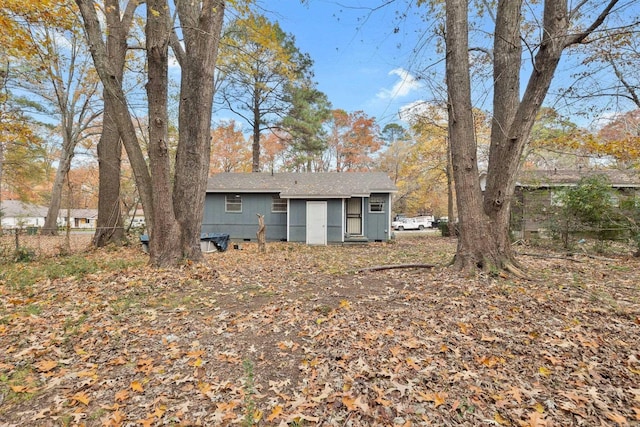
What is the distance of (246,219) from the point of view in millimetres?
14625

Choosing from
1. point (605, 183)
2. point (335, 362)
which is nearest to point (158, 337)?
point (335, 362)

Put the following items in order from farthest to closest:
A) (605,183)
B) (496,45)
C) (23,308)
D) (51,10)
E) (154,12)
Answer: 1. (605,183)
2. (51,10)
3. (496,45)
4. (154,12)
5. (23,308)

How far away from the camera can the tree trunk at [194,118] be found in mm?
6543

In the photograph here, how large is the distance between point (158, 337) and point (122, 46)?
8.96 m

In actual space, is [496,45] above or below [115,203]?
above

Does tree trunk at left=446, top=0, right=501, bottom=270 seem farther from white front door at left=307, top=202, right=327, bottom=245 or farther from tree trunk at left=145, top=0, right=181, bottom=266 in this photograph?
white front door at left=307, top=202, right=327, bottom=245

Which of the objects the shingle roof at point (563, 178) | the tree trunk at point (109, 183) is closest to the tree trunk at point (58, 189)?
the tree trunk at point (109, 183)

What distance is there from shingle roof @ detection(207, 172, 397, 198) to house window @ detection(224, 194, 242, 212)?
358mm

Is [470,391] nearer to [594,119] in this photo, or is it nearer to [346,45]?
[346,45]

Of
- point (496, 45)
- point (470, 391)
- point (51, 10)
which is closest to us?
point (470, 391)

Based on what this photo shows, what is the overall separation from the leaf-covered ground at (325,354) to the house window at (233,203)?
9.70m

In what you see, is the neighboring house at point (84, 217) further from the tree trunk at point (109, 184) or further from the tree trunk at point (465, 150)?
the tree trunk at point (465, 150)

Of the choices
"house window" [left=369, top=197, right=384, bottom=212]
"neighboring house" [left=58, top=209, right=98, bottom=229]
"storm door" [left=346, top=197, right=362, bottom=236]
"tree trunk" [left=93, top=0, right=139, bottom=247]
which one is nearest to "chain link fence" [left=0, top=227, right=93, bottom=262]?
"tree trunk" [left=93, top=0, right=139, bottom=247]

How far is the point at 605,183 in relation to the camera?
376 inches
